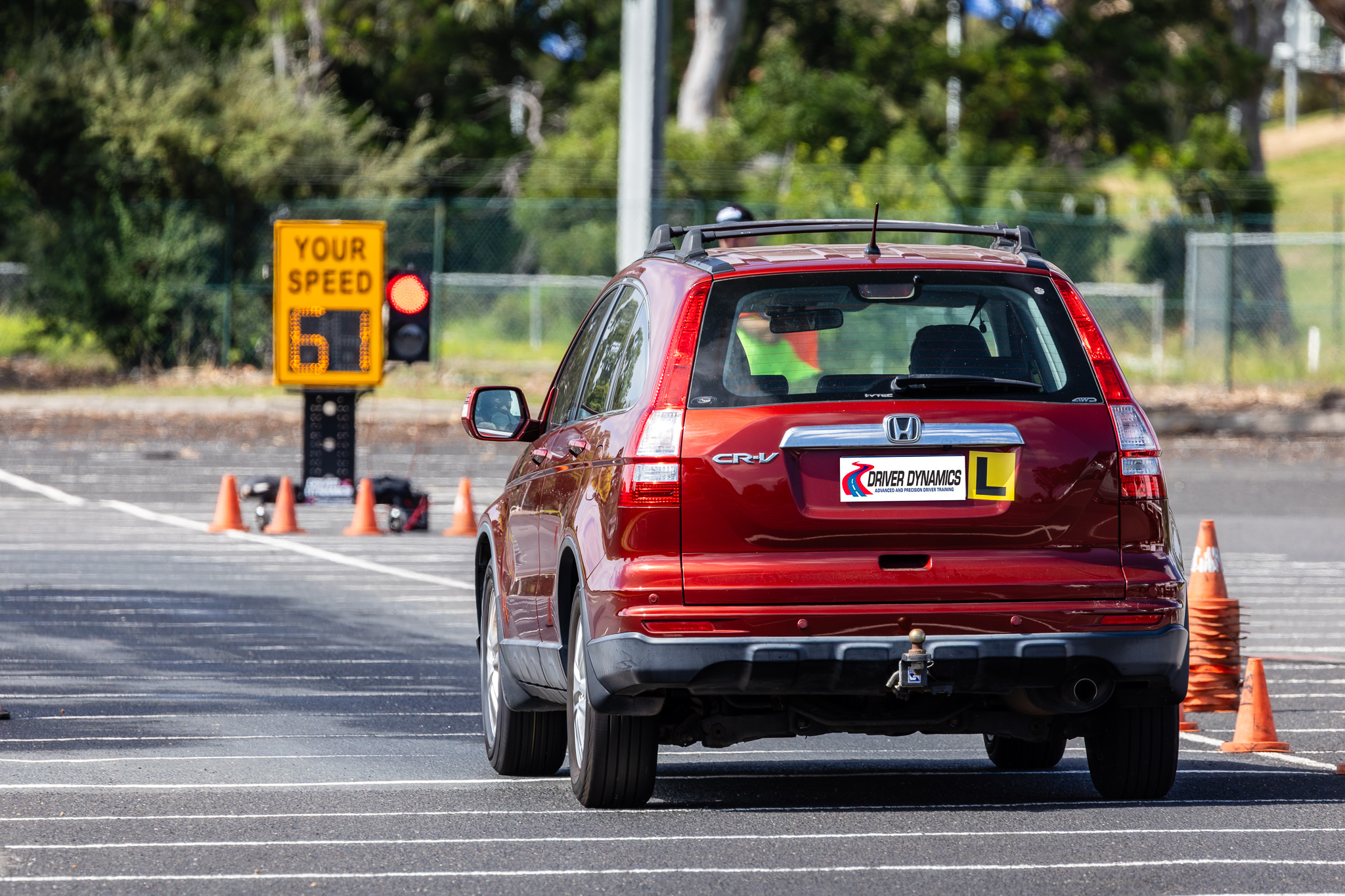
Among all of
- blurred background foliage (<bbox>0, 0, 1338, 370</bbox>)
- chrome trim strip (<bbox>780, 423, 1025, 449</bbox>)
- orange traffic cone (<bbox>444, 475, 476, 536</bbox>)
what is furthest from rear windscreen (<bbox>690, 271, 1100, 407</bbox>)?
blurred background foliage (<bbox>0, 0, 1338, 370</bbox>)

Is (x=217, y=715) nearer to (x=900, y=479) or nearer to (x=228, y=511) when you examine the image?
(x=900, y=479)

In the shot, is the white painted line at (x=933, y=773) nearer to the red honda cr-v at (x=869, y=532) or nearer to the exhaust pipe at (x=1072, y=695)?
the red honda cr-v at (x=869, y=532)

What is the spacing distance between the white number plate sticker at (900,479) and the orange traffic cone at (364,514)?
1084 centimetres

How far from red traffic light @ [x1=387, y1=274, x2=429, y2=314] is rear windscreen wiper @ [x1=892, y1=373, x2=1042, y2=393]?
1167 cm

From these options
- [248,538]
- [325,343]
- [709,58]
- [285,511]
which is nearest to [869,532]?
[248,538]

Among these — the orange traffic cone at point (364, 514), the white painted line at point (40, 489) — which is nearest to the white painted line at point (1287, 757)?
the orange traffic cone at point (364, 514)

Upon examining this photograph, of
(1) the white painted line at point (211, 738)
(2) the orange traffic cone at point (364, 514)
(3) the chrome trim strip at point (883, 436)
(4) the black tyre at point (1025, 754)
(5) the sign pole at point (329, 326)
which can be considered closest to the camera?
(3) the chrome trim strip at point (883, 436)

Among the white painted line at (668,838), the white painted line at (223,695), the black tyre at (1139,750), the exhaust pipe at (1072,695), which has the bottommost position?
the white painted line at (223,695)

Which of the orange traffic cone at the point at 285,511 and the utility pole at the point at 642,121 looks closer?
the orange traffic cone at the point at 285,511

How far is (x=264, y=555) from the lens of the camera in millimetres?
14906

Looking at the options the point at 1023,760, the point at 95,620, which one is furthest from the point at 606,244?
the point at 1023,760

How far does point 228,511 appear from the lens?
1642 cm

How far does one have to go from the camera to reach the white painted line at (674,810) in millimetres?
6266

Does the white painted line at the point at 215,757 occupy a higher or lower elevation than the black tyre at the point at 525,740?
lower
